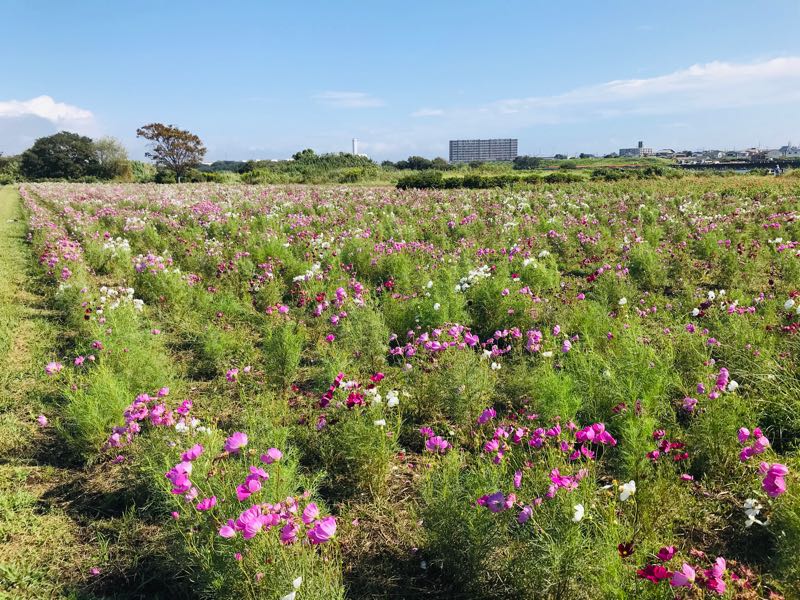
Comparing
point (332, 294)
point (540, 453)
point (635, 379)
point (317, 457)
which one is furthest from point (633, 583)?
point (332, 294)

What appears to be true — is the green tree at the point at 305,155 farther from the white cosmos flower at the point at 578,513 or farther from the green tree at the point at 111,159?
the white cosmos flower at the point at 578,513

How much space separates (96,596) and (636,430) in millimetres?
2745

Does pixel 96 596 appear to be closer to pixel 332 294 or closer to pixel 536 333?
pixel 536 333

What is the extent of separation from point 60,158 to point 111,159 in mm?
5125

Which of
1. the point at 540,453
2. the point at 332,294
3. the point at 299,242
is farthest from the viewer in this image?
the point at 299,242

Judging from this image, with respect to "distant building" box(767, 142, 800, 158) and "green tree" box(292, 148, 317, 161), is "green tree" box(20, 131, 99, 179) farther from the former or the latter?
"distant building" box(767, 142, 800, 158)

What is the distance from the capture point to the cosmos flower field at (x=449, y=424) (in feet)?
6.54

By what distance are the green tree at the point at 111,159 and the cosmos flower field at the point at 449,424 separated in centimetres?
5523

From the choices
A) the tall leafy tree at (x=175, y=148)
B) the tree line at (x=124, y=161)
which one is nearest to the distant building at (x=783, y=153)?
the tree line at (x=124, y=161)

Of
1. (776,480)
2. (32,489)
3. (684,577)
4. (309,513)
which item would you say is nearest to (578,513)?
(684,577)

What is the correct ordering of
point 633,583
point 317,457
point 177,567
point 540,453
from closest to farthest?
point 633,583
point 177,567
point 540,453
point 317,457

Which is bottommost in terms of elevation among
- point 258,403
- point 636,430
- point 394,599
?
point 394,599

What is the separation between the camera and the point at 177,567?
241 centimetres

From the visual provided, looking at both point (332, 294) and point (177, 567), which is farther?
point (332, 294)
